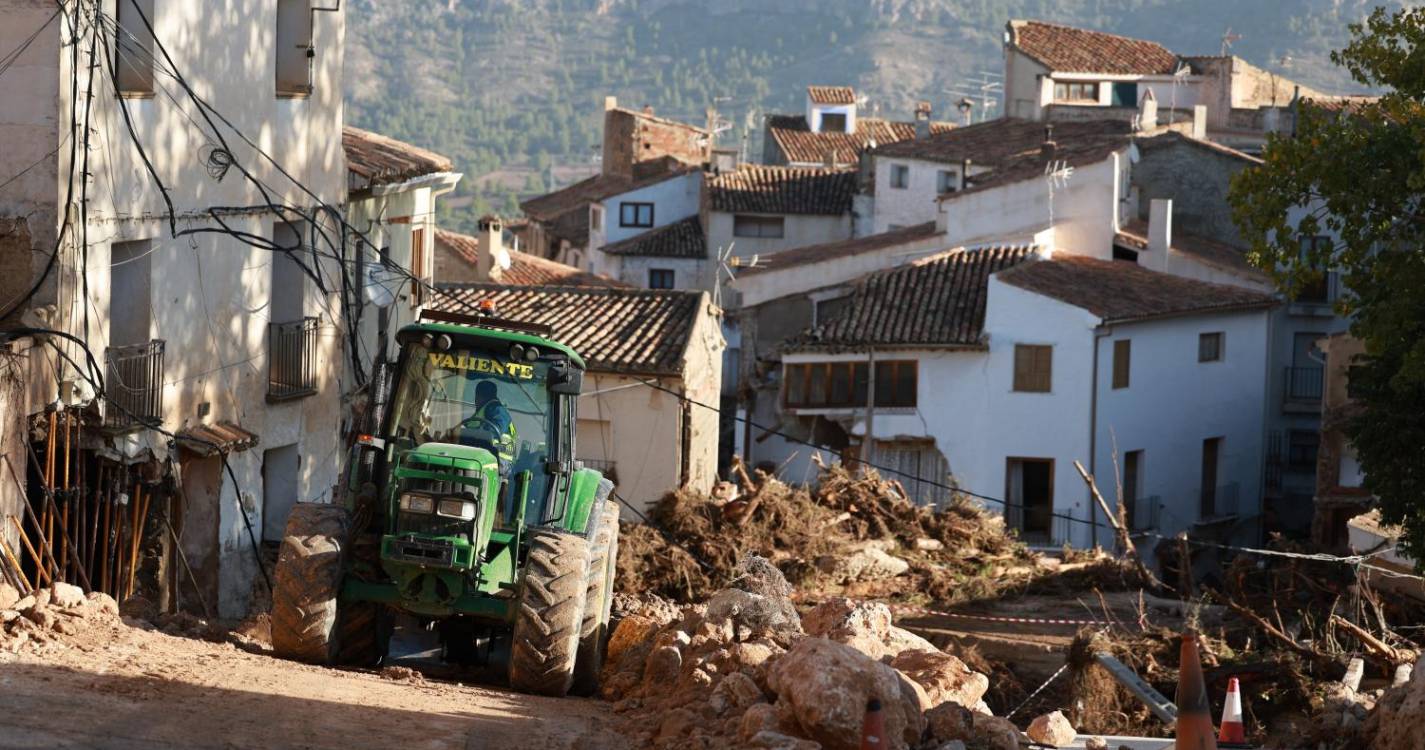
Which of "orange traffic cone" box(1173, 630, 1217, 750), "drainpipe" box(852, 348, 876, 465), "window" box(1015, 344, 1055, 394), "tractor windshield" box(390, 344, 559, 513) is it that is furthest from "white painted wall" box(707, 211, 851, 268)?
"orange traffic cone" box(1173, 630, 1217, 750)

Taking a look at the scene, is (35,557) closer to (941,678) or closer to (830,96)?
Result: (941,678)

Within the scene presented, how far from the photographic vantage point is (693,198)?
6675 centimetres

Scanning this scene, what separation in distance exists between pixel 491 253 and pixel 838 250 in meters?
9.06

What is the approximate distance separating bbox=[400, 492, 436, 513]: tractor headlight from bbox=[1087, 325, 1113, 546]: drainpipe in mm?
26383

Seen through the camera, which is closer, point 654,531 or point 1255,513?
point 654,531

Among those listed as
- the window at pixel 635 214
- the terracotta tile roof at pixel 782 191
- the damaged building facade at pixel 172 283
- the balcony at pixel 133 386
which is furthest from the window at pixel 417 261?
the window at pixel 635 214

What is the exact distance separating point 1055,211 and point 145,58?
29636mm

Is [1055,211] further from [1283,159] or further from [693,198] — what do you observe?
[1283,159]

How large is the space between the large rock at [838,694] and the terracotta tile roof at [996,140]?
136 ft

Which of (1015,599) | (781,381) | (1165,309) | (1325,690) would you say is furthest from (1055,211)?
(1325,690)

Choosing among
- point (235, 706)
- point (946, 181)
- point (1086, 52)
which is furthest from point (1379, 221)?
point (1086, 52)

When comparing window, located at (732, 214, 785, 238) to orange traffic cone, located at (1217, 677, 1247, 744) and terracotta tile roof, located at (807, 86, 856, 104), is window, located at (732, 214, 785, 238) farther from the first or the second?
orange traffic cone, located at (1217, 677, 1247, 744)

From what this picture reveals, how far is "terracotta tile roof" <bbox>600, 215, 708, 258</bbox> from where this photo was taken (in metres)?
62.3

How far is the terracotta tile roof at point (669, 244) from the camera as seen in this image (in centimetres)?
6228
